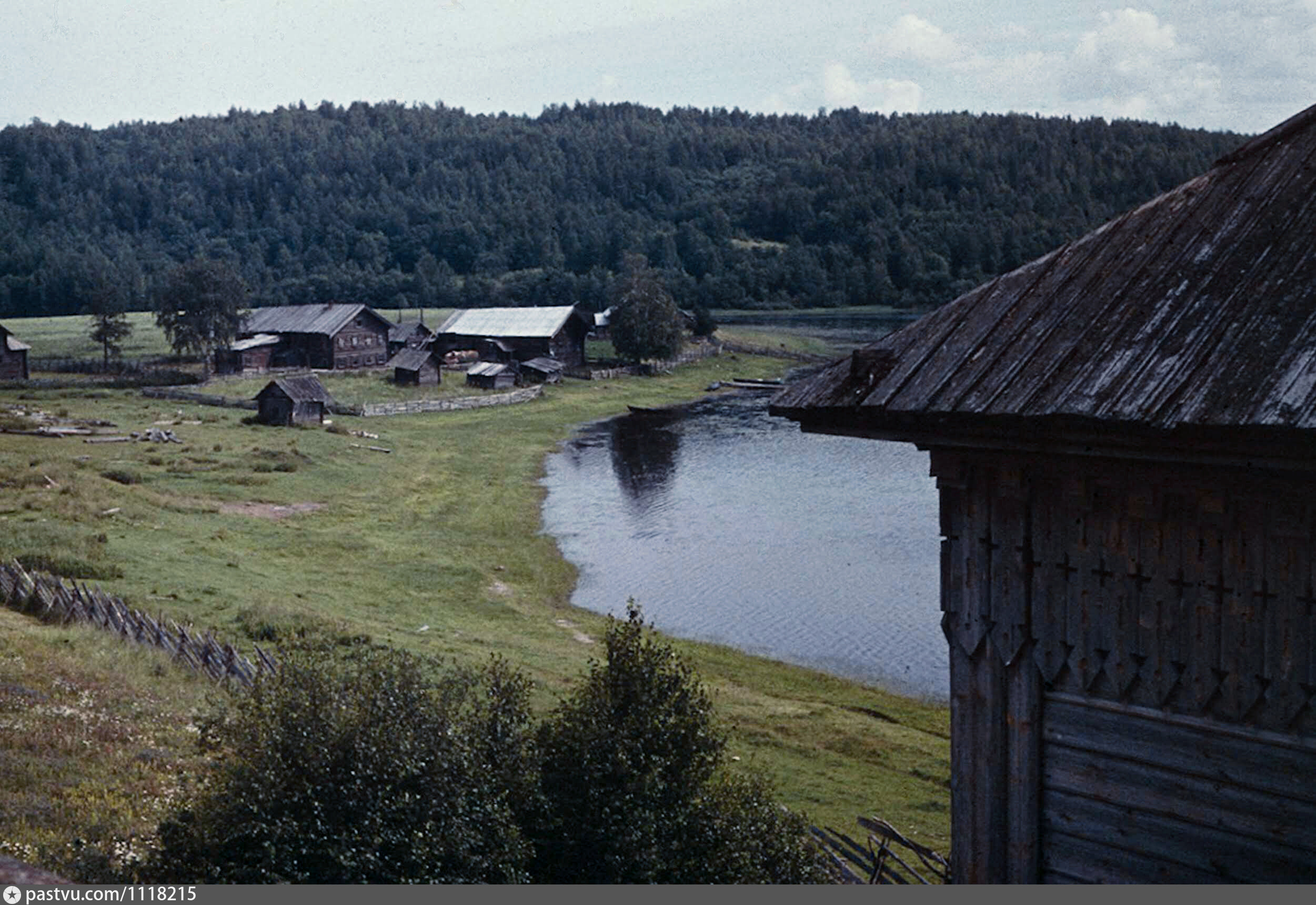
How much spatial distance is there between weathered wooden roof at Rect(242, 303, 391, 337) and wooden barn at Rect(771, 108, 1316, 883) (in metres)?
74.3

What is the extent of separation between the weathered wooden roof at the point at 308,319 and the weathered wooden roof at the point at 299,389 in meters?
21.8

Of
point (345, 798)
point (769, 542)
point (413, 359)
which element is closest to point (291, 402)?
Answer: point (413, 359)

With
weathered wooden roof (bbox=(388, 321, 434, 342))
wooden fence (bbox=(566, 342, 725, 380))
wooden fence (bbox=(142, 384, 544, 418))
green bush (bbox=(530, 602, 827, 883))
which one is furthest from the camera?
weathered wooden roof (bbox=(388, 321, 434, 342))

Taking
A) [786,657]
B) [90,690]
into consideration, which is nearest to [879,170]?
[786,657]

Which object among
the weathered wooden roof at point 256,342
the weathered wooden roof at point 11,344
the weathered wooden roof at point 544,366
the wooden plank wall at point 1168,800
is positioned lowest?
the weathered wooden roof at point 544,366

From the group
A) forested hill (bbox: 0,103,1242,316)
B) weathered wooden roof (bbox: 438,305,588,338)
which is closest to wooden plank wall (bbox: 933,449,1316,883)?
weathered wooden roof (bbox: 438,305,588,338)

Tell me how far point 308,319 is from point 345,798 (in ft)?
244

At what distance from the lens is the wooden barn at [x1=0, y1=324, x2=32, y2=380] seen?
6994 centimetres

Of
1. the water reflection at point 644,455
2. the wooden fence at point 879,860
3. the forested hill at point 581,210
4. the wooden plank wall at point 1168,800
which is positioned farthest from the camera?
the forested hill at point 581,210

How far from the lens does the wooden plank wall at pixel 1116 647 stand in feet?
22.8

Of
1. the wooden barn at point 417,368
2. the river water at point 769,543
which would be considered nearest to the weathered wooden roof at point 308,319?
the wooden barn at point 417,368

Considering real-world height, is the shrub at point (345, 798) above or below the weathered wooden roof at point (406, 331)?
below

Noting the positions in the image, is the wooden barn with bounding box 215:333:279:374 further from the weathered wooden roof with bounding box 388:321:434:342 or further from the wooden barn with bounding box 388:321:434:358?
the weathered wooden roof with bounding box 388:321:434:342

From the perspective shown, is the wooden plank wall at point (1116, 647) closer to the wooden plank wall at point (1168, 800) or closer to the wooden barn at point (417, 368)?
the wooden plank wall at point (1168, 800)
